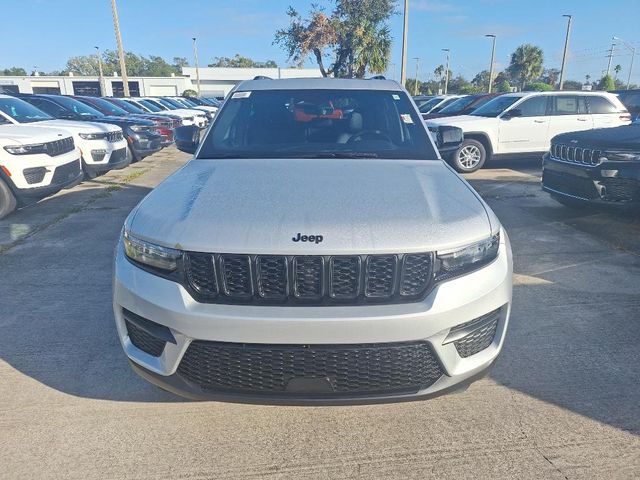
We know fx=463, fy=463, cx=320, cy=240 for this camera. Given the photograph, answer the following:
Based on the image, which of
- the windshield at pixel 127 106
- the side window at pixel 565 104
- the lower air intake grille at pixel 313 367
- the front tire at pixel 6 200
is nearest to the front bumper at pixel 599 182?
the lower air intake grille at pixel 313 367

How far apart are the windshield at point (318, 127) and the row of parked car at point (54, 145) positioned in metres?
0.57

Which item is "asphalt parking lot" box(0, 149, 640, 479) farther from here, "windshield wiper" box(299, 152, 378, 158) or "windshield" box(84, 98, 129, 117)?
"windshield" box(84, 98, 129, 117)

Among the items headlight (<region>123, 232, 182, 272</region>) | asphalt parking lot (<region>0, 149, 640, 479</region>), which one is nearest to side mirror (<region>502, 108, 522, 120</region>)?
asphalt parking lot (<region>0, 149, 640, 479</region>)

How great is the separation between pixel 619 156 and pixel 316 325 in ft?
16.7

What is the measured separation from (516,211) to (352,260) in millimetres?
5954

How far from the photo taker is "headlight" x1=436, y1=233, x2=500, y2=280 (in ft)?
6.86

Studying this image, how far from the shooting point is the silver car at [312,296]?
1987 mm

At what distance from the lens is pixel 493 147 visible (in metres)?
Answer: 10.3

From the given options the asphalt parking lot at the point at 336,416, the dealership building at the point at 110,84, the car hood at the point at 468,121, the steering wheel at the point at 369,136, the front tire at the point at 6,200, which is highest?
the dealership building at the point at 110,84

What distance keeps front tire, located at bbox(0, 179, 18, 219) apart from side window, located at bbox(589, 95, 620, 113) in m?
11.5

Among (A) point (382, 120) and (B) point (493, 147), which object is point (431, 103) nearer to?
(B) point (493, 147)

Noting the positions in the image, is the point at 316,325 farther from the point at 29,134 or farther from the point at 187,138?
the point at 29,134

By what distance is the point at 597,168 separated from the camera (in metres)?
5.60

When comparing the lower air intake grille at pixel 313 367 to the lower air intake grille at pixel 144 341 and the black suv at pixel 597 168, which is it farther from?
the black suv at pixel 597 168
